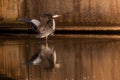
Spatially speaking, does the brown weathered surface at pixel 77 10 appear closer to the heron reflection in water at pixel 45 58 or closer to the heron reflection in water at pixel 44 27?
the heron reflection in water at pixel 44 27

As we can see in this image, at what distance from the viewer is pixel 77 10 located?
21.2 feet

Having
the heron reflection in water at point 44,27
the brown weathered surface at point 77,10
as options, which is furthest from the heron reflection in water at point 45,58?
the brown weathered surface at point 77,10

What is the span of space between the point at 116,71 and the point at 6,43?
189cm

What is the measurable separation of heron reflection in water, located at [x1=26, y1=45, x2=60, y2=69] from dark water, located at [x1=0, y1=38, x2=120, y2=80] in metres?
0.06

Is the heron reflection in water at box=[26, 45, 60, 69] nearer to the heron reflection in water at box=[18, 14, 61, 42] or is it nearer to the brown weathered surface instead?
the heron reflection in water at box=[18, 14, 61, 42]

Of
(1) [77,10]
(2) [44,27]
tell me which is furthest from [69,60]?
(1) [77,10]

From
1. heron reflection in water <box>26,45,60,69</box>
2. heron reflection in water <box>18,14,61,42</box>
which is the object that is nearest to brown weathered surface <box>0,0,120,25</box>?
heron reflection in water <box>18,14,61,42</box>

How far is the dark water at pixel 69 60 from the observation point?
4922 mm

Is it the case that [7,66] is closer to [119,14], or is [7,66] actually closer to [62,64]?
[62,64]

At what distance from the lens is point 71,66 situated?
510cm

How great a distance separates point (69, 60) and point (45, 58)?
329 millimetres

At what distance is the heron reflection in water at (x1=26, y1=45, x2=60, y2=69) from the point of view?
5.05 meters

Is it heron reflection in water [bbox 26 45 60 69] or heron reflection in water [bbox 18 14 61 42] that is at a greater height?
heron reflection in water [bbox 18 14 61 42]

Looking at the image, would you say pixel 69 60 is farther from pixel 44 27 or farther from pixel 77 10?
pixel 77 10
